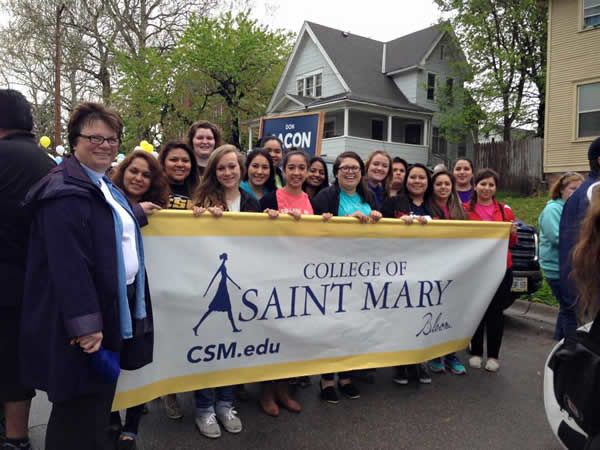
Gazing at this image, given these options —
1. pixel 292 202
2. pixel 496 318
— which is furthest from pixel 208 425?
pixel 496 318

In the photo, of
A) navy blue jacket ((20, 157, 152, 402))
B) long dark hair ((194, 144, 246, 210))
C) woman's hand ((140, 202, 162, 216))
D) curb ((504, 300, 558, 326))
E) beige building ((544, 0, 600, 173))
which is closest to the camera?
navy blue jacket ((20, 157, 152, 402))

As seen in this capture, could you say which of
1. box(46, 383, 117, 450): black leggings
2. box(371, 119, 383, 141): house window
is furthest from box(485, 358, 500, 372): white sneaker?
box(371, 119, 383, 141): house window

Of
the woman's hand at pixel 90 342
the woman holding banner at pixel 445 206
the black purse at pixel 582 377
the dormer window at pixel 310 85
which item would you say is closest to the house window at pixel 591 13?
the dormer window at pixel 310 85

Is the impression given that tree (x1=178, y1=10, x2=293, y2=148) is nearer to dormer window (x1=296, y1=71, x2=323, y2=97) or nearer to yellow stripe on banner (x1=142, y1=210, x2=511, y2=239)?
dormer window (x1=296, y1=71, x2=323, y2=97)

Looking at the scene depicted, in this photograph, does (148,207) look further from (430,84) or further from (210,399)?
(430,84)

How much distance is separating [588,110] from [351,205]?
47.9 feet

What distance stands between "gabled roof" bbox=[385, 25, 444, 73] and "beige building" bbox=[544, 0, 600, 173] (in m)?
8.71

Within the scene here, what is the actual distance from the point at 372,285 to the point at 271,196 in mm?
1030

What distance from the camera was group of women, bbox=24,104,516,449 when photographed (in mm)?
1861

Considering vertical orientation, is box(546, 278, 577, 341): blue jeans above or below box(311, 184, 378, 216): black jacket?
below

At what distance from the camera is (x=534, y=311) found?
6035 millimetres

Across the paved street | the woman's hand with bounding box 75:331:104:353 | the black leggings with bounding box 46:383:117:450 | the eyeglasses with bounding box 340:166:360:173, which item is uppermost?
the eyeglasses with bounding box 340:166:360:173

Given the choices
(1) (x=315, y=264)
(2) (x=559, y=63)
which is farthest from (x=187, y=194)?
(2) (x=559, y=63)

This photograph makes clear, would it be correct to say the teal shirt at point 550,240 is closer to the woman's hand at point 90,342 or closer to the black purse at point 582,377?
the black purse at point 582,377
